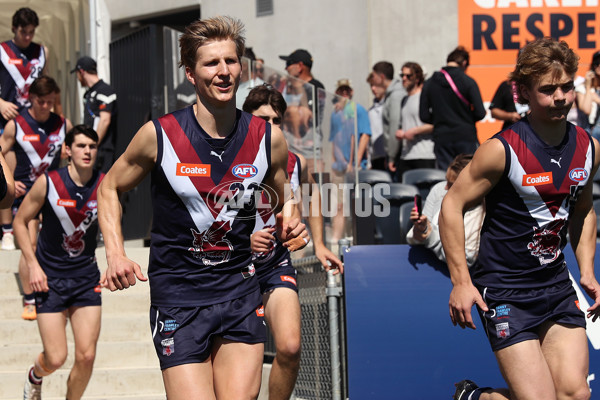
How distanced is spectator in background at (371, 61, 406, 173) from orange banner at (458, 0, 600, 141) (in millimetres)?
2536

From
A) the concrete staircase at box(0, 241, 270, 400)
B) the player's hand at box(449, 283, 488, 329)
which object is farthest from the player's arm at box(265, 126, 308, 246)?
the concrete staircase at box(0, 241, 270, 400)

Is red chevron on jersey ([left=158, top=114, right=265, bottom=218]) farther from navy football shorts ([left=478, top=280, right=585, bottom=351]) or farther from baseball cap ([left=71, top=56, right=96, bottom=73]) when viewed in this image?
baseball cap ([left=71, top=56, right=96, bottom=73])

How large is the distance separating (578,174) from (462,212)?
649 millimetres

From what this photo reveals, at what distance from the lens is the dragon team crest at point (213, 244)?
4.42 meters

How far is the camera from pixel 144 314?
9094 millimetres

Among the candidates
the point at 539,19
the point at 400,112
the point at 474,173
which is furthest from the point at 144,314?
the point at 539,19

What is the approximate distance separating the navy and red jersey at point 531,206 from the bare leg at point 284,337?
1516 millimetres

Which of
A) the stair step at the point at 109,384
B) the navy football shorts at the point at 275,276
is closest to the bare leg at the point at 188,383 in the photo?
the navy football shorts at the point at 275,276

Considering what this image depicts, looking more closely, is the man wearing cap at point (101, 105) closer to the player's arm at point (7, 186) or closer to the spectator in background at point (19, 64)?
the spectator in background at point (19, 64)

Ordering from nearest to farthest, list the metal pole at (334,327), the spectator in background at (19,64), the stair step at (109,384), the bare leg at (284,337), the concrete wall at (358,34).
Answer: the bare leg at (284,337), the metal pole at (334,327), the stair step at (109,384), the spectator in background at (19,64), the concrete wall at (358,34)

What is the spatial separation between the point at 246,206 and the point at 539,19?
36.2ft

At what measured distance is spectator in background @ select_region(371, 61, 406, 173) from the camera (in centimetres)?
1151

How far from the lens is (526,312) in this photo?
4824 mm

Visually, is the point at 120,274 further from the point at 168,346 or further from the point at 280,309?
the point at 280,309
